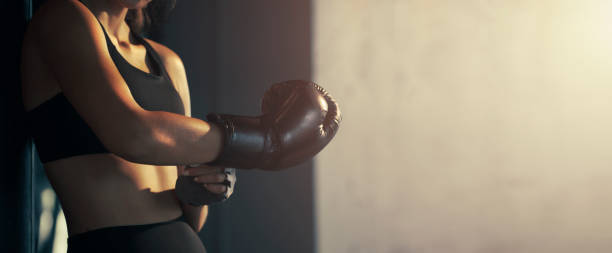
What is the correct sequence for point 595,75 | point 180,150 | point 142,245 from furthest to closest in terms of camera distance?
point 595,75 < point 142,245 < point 180,150

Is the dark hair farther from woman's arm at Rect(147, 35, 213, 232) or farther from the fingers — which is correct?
the fingers

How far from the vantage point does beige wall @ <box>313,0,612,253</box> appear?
1801 mm

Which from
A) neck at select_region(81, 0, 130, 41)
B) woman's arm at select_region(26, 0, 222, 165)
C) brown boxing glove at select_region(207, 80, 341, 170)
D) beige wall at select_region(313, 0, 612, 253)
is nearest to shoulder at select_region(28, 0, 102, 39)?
woman's arm at select_region(26, 0, 222, 165)

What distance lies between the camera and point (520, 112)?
1830 millimetres

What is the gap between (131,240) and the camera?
824 mm

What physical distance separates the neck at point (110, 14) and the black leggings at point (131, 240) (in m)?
0.39

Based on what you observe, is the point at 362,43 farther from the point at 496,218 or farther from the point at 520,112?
the point at 496,218

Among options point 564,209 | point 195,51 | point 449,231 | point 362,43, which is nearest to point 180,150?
point 195,51

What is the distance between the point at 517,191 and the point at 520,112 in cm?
30

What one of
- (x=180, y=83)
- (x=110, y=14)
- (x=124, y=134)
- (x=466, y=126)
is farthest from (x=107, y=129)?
(x=466, y=126)

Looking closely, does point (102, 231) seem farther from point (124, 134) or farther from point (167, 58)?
point (167, 58)

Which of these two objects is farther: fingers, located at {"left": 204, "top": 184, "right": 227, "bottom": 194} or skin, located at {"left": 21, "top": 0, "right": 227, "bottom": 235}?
fingers, located at {"left": 204, "top": 184, "right": 227, "bottom": 194}

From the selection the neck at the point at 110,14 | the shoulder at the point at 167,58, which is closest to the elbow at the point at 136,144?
the neck at the point at 110,14

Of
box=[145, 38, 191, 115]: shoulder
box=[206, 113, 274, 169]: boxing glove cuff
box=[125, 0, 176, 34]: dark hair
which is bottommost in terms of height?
box=[206, 113, 274, 169]: boxing glove cuff
